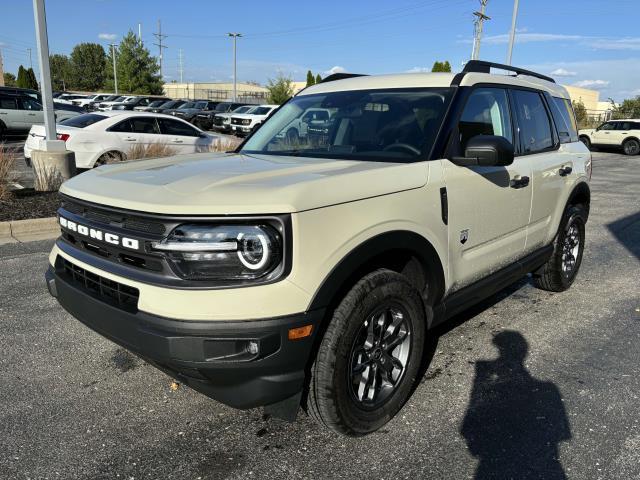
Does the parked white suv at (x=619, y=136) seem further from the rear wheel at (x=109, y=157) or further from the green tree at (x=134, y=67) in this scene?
the green tree at (x=134, y=67)

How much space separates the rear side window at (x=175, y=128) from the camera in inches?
493

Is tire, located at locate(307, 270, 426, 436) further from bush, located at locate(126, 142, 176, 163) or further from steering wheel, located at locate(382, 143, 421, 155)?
bush, located at locate(126, 142, 176, 163)

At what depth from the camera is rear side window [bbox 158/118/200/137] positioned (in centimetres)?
1252

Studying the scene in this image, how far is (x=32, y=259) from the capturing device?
5.86 metres

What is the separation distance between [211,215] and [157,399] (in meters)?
1.51

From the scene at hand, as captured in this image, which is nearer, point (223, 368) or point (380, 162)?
point (223, 368)

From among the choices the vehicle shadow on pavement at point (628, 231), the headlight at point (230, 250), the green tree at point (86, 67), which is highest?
the green tree at point (86, 67)

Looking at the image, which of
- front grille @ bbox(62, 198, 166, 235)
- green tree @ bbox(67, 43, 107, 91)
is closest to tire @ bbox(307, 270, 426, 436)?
front grille @ bbox(62, 198, 166, 235)

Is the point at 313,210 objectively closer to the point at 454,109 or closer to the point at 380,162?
the point at 380,162

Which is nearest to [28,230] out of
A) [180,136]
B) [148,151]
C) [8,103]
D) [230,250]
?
[148,151]

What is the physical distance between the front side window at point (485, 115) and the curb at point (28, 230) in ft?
18.4

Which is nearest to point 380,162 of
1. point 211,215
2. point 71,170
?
point 211,215

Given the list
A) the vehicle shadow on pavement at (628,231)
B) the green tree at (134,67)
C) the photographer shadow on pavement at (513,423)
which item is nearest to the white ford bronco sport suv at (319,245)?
the photographer shadow on pavement at (513,423)

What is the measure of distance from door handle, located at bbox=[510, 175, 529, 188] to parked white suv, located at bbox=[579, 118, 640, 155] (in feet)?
79.2
